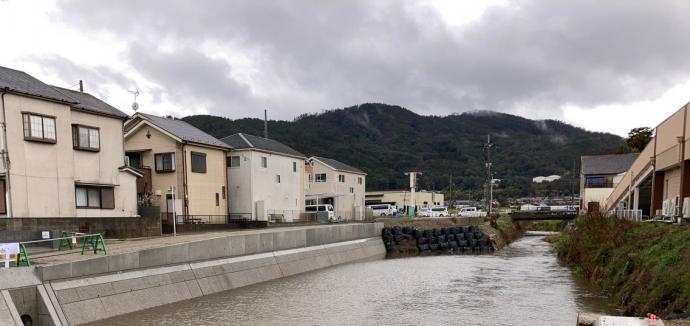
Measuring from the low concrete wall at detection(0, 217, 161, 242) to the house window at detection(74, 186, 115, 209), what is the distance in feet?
7.48

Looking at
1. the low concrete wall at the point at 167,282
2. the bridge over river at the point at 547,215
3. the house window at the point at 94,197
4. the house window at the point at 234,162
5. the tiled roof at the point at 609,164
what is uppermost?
the tiled roof at the point at 609,164

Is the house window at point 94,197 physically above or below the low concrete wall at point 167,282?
above

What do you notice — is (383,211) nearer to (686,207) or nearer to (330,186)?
(330,186)

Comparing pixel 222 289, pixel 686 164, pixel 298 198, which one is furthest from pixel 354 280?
pixel 298 198

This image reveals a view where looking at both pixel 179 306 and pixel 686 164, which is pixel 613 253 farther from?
pixel 179 306

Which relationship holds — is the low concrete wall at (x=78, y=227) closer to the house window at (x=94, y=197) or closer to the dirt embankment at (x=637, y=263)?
the house window at (x=94, y=197)

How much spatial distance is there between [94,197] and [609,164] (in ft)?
181

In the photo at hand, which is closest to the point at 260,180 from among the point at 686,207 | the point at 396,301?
the point at 396,301

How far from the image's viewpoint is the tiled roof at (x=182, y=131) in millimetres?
28703

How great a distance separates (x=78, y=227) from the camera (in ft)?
58.4

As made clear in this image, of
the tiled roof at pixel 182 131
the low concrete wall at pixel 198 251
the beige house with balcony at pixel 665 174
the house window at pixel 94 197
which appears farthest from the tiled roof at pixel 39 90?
the beige house with balcony at pixel 665 174

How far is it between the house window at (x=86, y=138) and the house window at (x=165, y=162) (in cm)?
685

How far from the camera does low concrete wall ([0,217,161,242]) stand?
1557cm

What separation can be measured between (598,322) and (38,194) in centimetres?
1898
